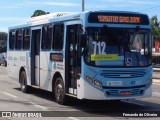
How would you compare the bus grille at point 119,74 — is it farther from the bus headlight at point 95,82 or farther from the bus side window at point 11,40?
the bus side window at point 11,40

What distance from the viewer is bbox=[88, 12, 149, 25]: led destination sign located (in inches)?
499

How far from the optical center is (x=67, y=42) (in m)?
13.7

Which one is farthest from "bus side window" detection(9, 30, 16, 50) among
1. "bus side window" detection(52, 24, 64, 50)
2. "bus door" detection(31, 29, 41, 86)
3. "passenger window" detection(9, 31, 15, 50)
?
"bus side window" detection(52, 24, 64, 50)

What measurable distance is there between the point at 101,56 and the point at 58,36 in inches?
98.5

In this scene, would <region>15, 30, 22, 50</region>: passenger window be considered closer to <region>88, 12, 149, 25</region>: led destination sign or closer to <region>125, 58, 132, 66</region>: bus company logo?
<region>88, 12, 149, 25</region>: led destination sign

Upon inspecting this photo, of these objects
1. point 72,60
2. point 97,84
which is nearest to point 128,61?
point 97,84

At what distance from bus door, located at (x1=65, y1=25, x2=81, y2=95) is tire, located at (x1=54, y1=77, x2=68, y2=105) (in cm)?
38

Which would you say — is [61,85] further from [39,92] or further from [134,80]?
[39,92]

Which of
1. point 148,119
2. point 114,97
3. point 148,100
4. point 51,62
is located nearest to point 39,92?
point 51,62

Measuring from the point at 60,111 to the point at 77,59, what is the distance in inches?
64.3

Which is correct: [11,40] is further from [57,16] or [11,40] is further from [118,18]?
[118,18]

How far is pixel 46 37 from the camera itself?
1564 cm

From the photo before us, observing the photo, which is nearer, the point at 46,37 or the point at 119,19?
the point at 119,19

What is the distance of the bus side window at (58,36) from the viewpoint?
46.6 feet
